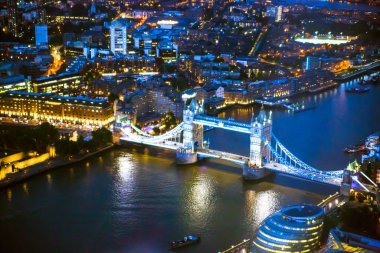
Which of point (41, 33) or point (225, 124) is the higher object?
point (41, 33)

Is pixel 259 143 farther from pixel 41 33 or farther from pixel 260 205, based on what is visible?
pixel 41 33

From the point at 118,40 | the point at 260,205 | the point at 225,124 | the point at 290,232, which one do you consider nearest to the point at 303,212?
the point at 290,232

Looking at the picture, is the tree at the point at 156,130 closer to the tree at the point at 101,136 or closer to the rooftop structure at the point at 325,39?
the tree at the point at 101,136

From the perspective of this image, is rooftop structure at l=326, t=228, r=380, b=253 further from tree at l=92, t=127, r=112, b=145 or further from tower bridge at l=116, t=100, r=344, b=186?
tree at l=92, t=127, r=112, b=145

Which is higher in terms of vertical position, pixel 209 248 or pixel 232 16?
pixel 232 16

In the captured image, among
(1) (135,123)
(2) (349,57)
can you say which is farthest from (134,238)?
(2) (349,57)

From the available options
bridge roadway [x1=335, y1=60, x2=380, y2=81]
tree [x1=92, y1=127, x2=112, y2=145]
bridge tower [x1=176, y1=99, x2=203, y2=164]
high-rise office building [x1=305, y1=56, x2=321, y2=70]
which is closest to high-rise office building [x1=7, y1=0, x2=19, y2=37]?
high-rise office building [x1=305, y1=56, x2=321, y2=70]

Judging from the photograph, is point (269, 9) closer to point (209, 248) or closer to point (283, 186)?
point (283, 186)
